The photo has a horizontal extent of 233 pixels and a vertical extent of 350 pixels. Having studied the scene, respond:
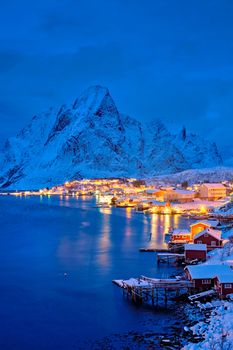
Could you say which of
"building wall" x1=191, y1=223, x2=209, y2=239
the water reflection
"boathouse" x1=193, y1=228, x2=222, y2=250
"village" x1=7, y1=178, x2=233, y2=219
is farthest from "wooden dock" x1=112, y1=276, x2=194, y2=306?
"village" x1=7, y1=178, x2=233, y2=219

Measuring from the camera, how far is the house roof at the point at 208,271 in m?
15.0

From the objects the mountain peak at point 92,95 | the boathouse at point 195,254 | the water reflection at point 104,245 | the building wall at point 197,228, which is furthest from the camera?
the mountain peak at point 92,95

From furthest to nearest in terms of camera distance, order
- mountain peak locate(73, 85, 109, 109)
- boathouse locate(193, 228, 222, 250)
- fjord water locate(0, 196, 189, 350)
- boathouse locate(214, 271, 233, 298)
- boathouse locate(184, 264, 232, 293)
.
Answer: mountain peak locate(73, 85, 109, 109)
boathouse locate(193, 228, 222, 250)
boathouse locate(184, 264, 232, 293)
boathouse locate(214, 271, 233, 298)
fjord water locate(0, 196, 189, 350)

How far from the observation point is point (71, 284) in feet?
55.5

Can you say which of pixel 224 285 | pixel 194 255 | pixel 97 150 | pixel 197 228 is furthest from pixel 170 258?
pixel 97 150

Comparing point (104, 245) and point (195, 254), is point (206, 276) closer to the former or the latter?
point (195, 254)

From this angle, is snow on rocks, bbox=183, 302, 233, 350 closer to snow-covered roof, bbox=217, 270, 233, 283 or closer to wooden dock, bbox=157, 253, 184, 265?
snow-covered roof, bbox=217, 270, 233, 283

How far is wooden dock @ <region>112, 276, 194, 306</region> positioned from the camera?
14.8 metres

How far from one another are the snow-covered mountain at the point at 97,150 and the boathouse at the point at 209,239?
112 m

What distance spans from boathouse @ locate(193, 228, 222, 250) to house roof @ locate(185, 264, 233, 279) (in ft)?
19.5

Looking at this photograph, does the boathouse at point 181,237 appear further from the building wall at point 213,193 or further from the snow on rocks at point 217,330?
the building wall at point 213,193

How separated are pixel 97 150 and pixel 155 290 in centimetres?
13943

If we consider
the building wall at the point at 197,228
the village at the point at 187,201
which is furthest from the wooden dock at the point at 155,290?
the village at the point at 187,201

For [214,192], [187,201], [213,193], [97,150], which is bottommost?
[187,201]
